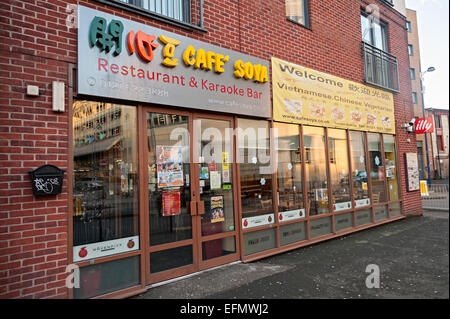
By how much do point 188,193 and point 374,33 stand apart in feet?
25.8

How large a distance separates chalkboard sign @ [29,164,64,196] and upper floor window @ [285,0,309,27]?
5367 millimetres

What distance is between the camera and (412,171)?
8.89 meters

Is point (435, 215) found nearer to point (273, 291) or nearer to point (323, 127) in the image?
point (323, 127)

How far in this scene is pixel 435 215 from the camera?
8875 millimetres

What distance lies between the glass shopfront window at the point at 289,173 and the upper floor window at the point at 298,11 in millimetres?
2486

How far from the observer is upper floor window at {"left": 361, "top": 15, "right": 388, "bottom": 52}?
8117 millimetres

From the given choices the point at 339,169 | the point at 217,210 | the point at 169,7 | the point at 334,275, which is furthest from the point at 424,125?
the point at 169,7

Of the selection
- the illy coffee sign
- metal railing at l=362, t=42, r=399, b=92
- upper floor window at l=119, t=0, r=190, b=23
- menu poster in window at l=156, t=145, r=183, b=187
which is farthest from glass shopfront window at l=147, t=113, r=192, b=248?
the illy coffee sign

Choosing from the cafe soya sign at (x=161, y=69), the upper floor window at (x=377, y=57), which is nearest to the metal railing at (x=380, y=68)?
the upper floor window at (x=377, y=57)

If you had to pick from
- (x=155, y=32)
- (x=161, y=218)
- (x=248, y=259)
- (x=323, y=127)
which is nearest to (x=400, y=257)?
(x=248, y=259)

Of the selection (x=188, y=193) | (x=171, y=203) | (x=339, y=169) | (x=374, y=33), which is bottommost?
(x=171, y=203)

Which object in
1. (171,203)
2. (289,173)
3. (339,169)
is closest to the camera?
(171,203)

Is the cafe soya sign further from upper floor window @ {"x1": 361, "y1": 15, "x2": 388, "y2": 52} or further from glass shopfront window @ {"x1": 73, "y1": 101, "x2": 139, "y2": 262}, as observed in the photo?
upper floor window @ {"x1": 361, "y1": 15, "x2": 388, "y2": 52}

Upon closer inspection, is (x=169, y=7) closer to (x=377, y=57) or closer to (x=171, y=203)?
(x=171, y=203)
